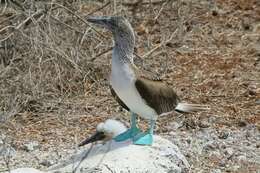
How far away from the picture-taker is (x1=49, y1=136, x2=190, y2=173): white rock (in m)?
5.45

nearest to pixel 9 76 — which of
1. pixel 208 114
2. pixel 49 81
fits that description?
pixel 49 81

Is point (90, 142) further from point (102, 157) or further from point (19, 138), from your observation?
point (19, 138)

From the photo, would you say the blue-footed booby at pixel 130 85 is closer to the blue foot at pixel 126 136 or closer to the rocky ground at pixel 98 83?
the blue foot at pixel 126 136

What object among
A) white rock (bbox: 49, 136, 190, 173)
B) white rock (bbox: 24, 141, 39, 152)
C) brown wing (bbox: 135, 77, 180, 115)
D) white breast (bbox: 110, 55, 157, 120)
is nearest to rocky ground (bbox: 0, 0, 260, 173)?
white rock (bbox: 24, 141, 39, 152)

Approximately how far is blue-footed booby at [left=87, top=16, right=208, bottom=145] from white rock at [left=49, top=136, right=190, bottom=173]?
0.29 ft

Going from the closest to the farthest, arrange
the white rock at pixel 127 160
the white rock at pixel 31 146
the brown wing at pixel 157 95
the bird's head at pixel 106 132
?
the white rock at pixel 127 160
the brown wing at pixel 157 95
the bird's head at pixel 106 132
the white rock at pixel 31 146

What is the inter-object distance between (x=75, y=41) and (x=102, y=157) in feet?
9.93

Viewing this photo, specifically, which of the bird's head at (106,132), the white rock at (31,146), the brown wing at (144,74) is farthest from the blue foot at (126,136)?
the white rock at (31,146)

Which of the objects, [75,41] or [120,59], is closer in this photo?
[120,59]

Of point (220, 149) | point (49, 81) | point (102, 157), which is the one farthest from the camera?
Answer: point (49, 81)

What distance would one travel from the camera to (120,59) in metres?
5.57

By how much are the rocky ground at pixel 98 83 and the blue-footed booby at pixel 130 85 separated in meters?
0.77

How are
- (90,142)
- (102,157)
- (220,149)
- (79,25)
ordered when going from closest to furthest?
(102,157) < (90,142) < (220,149) < (79,25)

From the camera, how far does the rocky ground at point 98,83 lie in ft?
22.2
